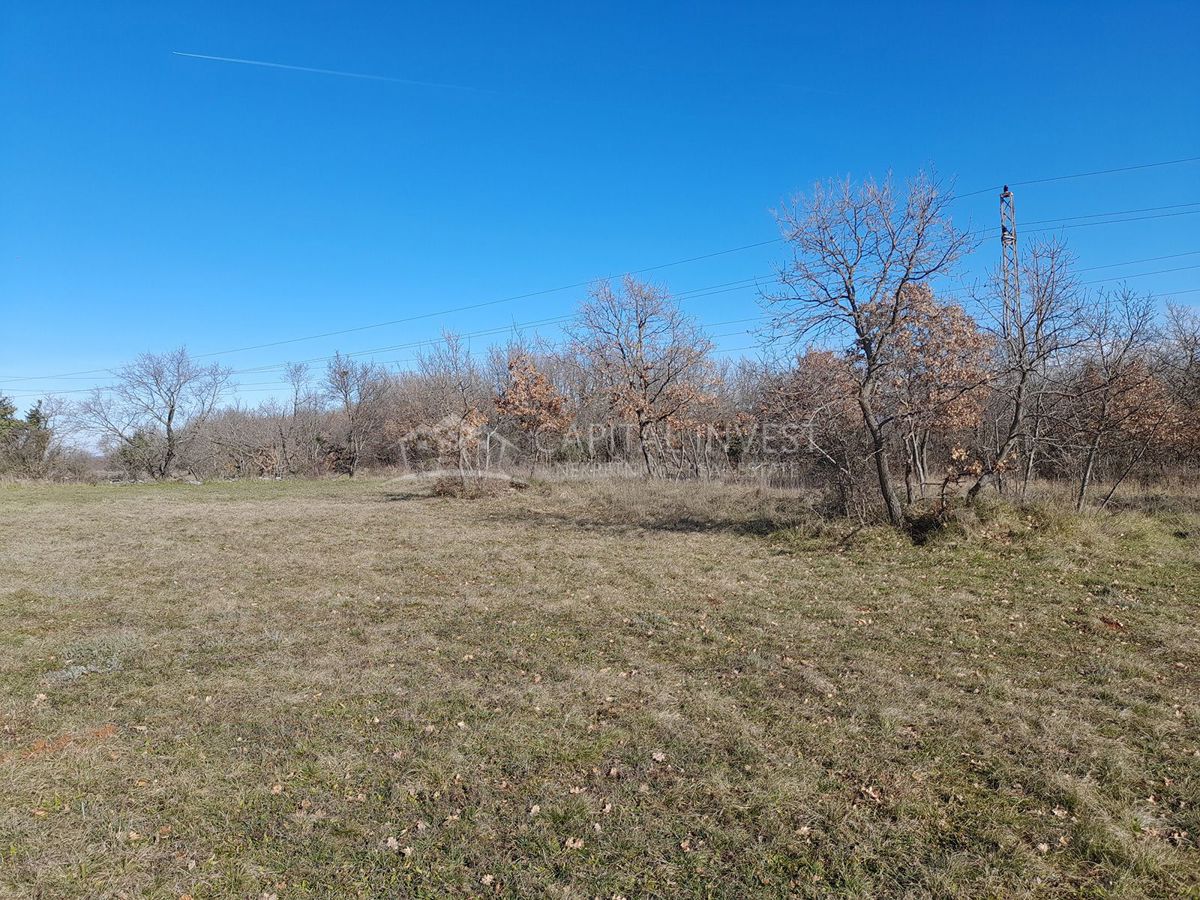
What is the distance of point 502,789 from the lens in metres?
3.79

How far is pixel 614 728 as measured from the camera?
14.9 feet

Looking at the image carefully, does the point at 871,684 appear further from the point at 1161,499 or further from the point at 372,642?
the point at 1161,499

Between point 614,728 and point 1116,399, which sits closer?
point 614,728

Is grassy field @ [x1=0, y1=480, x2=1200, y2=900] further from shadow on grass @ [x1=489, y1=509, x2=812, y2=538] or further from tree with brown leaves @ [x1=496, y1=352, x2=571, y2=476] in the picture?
tree with brown leaves @ [x1=496, y1=352, x2=571, y2=476]

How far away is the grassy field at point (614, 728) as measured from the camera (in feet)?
10.2

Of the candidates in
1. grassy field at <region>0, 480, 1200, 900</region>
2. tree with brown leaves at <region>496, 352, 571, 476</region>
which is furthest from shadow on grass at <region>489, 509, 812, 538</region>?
tree with brown leaves at <region>496, 352, 571, 476</region>

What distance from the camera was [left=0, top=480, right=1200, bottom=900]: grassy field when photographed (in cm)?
311

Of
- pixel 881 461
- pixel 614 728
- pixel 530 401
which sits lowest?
pixel 614 728

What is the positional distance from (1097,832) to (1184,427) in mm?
16543

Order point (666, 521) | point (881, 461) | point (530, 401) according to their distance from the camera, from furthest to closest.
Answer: point (530, 401) < point (666, 521) < point (881, 461)

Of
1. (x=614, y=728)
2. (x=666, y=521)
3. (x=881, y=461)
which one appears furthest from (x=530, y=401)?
(x=614, y=728)

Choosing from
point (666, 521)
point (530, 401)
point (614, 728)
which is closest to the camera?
point (614, 728)

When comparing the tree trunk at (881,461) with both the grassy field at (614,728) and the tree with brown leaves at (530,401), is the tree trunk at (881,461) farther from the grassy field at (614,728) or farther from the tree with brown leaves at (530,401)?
the tree with brown leaves at (530,401)

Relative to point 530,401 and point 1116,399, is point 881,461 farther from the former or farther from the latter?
point 530,401
